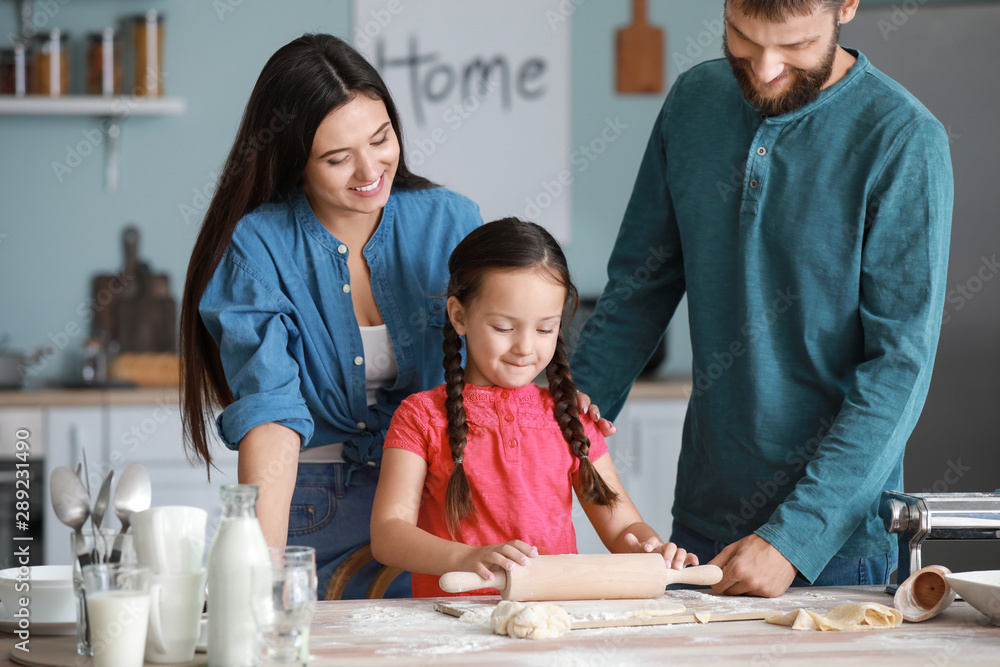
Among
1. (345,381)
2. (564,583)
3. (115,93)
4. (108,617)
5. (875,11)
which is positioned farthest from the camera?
(115,93)

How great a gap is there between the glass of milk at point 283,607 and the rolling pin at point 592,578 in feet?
0.84

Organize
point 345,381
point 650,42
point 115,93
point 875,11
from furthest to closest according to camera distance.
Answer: point 650,42 → point 115,93 → point 875,11 → point 345,381

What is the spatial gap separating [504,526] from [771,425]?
1.43 feet

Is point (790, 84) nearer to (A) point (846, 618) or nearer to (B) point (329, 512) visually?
(A) point (846, 618)

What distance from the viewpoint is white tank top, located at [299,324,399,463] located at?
→ 1.55 meters

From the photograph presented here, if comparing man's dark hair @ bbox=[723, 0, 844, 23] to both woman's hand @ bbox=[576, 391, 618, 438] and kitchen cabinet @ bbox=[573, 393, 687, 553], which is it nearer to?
woman's hand @ bbox=[576, 391, 618, 438]

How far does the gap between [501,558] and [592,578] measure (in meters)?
0.12

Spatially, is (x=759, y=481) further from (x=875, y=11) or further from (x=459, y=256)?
(x=875, y=11)

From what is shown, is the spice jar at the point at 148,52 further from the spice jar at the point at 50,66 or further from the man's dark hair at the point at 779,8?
the man's dark hair at the point at 779,8

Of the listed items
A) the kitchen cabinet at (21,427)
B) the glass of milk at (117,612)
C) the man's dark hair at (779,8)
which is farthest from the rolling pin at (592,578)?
the kitchen cabinet at (21,427)

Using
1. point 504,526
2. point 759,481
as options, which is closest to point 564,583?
point 504,526

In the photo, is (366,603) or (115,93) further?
(115,93)

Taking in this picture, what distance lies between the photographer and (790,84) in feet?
4.51

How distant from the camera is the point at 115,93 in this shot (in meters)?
3.42
